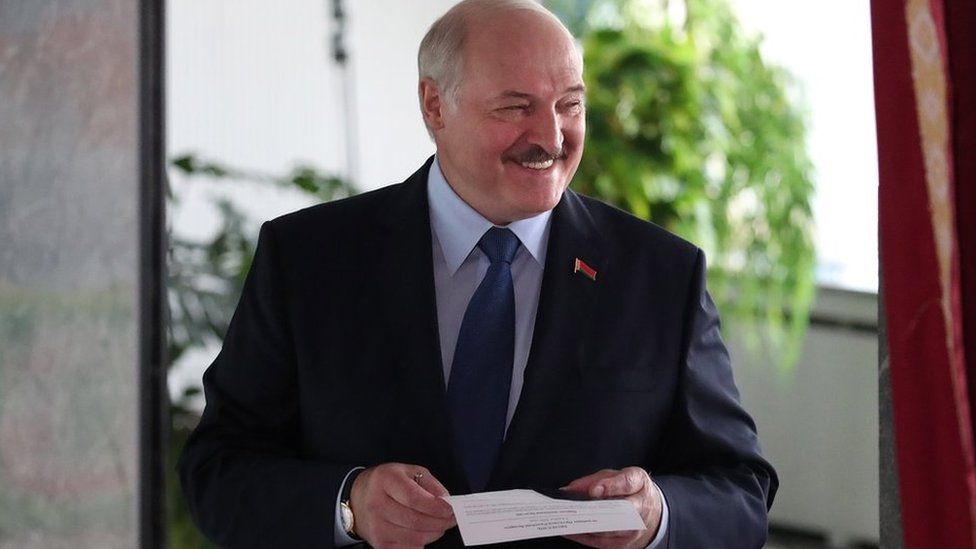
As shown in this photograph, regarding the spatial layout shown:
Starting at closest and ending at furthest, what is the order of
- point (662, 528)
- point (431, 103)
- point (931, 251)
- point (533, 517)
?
1. point (931, 251)
2. point (533, 517)
3. point (662, 528)
4. point (431, 103)

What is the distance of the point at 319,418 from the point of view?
175cm

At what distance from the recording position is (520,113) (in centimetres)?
172

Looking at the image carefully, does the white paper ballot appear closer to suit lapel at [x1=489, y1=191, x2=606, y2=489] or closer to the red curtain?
suit lapel at [x1=489, y1=191, x2=606, y2=489]

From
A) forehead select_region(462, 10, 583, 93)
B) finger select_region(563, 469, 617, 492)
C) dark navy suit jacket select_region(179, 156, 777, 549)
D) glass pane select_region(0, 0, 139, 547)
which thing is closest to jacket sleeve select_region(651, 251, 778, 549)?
dark navy suit jacket select_region(179, 156, 777, 549)

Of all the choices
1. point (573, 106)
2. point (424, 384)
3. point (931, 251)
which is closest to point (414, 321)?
point (424, 384)

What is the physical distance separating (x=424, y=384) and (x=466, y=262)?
0.63 ft

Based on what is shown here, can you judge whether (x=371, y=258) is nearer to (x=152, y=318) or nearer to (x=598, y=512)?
(x=598, y=512)

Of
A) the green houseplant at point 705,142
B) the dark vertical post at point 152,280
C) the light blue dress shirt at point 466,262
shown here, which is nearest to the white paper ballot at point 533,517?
the light blue dress shirt at point 466,262

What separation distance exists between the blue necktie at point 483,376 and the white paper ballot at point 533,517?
172mm

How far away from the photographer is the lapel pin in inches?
70.1

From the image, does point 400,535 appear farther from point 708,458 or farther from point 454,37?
point 454,37

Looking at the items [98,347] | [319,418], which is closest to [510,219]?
[319,418]

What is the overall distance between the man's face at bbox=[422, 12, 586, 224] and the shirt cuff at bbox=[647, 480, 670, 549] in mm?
384

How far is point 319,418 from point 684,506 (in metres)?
0.47
